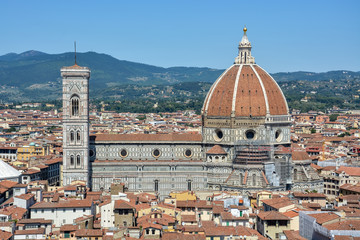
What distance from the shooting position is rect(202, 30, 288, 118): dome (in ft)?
275

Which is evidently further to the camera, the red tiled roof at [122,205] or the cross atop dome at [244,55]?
the cross atop dome at [244,55]

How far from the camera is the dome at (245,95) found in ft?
275

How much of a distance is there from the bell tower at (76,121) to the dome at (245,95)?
583 inches

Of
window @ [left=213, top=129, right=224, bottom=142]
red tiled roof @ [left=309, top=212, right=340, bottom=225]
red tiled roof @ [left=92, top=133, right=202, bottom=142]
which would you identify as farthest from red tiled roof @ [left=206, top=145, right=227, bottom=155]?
red tiled roof @ [left=309, top=212, right=340, bottom=225]

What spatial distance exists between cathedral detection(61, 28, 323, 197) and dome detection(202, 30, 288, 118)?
0.37 ft

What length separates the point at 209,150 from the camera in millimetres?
82250

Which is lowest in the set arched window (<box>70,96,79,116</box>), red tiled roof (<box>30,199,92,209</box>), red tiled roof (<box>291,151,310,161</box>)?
red tiled roof (<box>30,199,92,209</box>)

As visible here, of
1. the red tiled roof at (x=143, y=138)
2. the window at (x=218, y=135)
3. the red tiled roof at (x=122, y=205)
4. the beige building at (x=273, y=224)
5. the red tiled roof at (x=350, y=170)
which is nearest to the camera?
the beige building at (x=273, y=224)

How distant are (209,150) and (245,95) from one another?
774cm

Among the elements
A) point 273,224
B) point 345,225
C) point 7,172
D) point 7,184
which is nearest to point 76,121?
point 7,172

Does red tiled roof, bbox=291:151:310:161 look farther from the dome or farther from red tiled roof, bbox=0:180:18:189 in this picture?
red tiled roof, bbox=0:180:18:189

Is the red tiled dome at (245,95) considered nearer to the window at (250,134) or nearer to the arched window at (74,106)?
the window at (250,134)

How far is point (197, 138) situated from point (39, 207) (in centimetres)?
2932

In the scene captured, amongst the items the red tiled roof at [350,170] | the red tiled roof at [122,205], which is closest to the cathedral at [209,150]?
the red tiled roof at [350,170]
